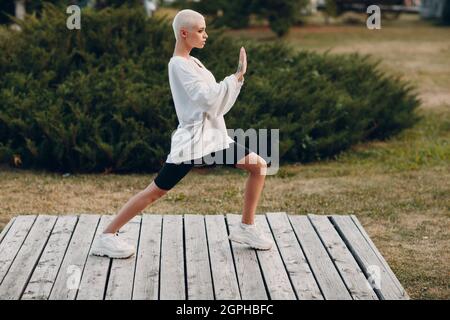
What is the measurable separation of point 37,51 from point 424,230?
4789 millimetres

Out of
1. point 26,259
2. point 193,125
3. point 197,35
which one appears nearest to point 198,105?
point 193,125

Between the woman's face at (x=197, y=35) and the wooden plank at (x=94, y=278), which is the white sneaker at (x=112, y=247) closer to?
the wooden plank at (x=94, y=278)

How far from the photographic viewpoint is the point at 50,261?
5.93m

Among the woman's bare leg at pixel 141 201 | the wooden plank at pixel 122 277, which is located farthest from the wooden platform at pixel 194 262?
the woman's bare leg at pixel 141 201

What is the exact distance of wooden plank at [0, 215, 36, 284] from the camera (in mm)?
5887

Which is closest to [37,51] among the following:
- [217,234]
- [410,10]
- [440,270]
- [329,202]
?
[329,202]

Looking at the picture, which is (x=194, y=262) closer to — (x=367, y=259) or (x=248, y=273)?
(x=248, y=273)

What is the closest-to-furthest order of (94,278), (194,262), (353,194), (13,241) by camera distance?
(94,278) < (194,262) < (13,241) < (353,194)

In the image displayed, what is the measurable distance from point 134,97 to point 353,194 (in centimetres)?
238

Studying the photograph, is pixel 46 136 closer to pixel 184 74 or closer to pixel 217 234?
pixel 217 234

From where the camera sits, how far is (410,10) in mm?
35969

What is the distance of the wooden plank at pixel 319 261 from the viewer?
5.35 meters

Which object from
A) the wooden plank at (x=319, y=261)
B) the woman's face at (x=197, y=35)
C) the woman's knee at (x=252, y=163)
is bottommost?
the wooden plank at (x=319, y=261)

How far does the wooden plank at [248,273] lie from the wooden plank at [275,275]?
0.11ft
